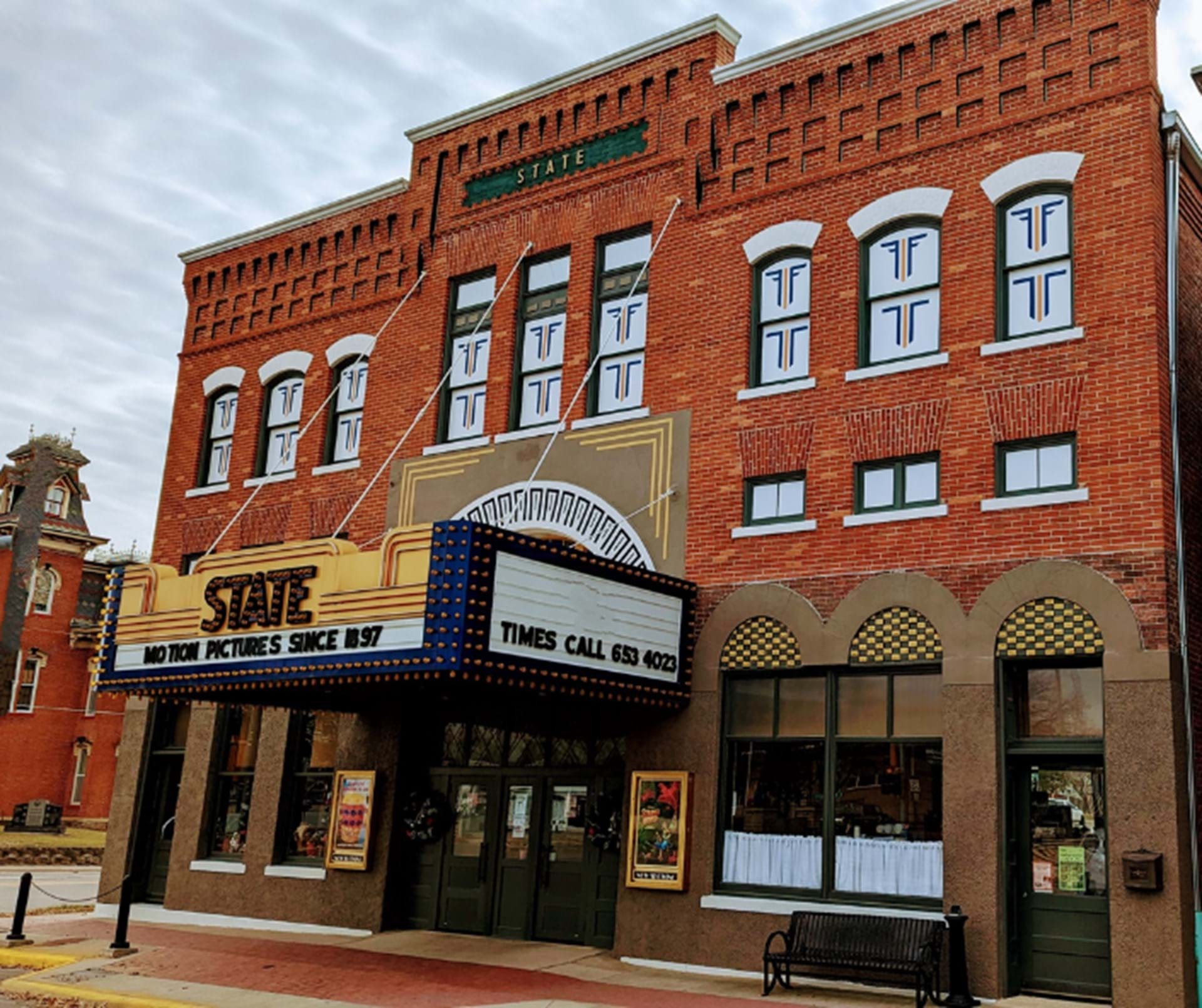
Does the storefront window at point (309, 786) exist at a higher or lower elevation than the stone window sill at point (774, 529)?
lower

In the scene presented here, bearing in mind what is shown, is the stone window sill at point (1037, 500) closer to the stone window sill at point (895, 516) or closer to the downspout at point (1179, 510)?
the stone window sill at point (895, 516)

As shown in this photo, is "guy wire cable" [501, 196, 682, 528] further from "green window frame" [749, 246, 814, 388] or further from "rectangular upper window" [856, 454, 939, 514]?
"rectangular upper window" [856, 454, 939, 514]

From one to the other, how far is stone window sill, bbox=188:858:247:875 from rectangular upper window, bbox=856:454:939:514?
37.2 ft

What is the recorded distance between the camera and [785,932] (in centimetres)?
1398

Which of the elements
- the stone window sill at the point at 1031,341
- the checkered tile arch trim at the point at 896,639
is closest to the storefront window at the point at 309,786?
the checkered tile arch trim at the point at 896,639

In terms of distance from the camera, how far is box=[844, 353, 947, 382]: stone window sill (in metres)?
15.0

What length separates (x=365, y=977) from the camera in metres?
14.5

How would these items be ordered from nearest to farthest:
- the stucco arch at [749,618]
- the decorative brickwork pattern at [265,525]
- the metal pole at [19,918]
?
the stucco arch at [749,618] < the metal pole at [19,918] < the decorative brickwork pattern at [265,525]

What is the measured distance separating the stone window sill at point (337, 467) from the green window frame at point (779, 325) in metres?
7.12

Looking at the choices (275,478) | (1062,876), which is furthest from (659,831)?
(275,478)

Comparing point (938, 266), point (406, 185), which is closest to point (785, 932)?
point (938, 266)

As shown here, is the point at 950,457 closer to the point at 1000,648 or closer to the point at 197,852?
the point at 1000,648

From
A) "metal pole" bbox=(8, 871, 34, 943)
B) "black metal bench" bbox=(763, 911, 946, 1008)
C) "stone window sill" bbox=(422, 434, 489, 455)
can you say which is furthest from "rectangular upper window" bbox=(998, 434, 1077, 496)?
"metal pole" bbox=(8, 871, 34, 943)

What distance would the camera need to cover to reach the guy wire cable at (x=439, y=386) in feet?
62.8
